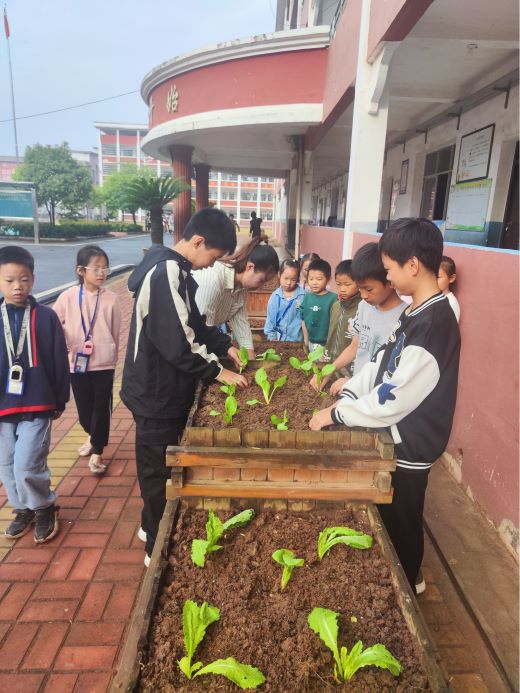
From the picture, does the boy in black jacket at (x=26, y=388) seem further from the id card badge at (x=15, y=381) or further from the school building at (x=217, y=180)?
the school building at (x=217, y=180)

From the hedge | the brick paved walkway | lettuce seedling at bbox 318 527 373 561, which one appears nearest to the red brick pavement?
the brick paved walkway

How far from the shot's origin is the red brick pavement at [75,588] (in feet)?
6.01

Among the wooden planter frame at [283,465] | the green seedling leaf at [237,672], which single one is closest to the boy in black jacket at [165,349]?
the wooden planter frame at [283,465]

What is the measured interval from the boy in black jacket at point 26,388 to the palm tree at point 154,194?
27.6 feet

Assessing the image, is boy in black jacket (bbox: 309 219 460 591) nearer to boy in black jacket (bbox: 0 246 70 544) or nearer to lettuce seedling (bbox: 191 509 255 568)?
lettuce seedling (bbox: 191 509 255 568)

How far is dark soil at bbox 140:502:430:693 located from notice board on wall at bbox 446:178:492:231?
5814mm

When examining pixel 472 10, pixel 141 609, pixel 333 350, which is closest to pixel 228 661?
pixel 141 609

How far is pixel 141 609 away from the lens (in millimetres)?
1170

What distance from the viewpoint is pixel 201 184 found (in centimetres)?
1866

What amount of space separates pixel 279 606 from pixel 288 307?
2965mm

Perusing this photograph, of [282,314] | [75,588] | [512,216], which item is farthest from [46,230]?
[75,588]

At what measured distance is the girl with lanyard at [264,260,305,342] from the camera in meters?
3.99

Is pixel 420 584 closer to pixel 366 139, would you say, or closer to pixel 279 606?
pixel 279 606

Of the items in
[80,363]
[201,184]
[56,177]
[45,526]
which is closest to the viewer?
[45,526]
